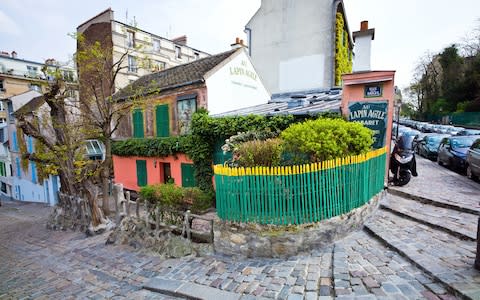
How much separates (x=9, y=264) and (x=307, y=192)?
393 inches

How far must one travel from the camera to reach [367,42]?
923 centimetres

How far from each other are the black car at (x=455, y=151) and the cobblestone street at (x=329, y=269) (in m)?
3.09

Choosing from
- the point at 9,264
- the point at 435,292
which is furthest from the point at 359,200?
the point at 9,264

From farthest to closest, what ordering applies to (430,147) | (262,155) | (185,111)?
(430,147)
(185,111)
(262,155)

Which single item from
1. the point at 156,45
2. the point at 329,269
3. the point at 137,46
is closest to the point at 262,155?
the point at 329,269

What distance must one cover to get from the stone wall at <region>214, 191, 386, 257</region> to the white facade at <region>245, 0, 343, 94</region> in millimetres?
11845

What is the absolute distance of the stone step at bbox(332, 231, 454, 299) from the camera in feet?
11.7

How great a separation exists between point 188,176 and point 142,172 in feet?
14.1

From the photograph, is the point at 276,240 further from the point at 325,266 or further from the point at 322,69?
the point at 322,69

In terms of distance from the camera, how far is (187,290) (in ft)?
15.0

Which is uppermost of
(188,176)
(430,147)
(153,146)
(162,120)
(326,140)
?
(162,120)

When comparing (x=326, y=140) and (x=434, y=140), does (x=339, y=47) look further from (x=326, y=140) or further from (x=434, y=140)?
(x=326, y=140)

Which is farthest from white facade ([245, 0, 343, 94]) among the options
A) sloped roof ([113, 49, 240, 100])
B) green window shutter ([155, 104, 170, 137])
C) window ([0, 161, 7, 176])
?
window ([0, 161, 7, 176])

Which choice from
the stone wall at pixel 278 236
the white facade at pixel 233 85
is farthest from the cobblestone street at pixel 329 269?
the white facade at pixel 233 85
